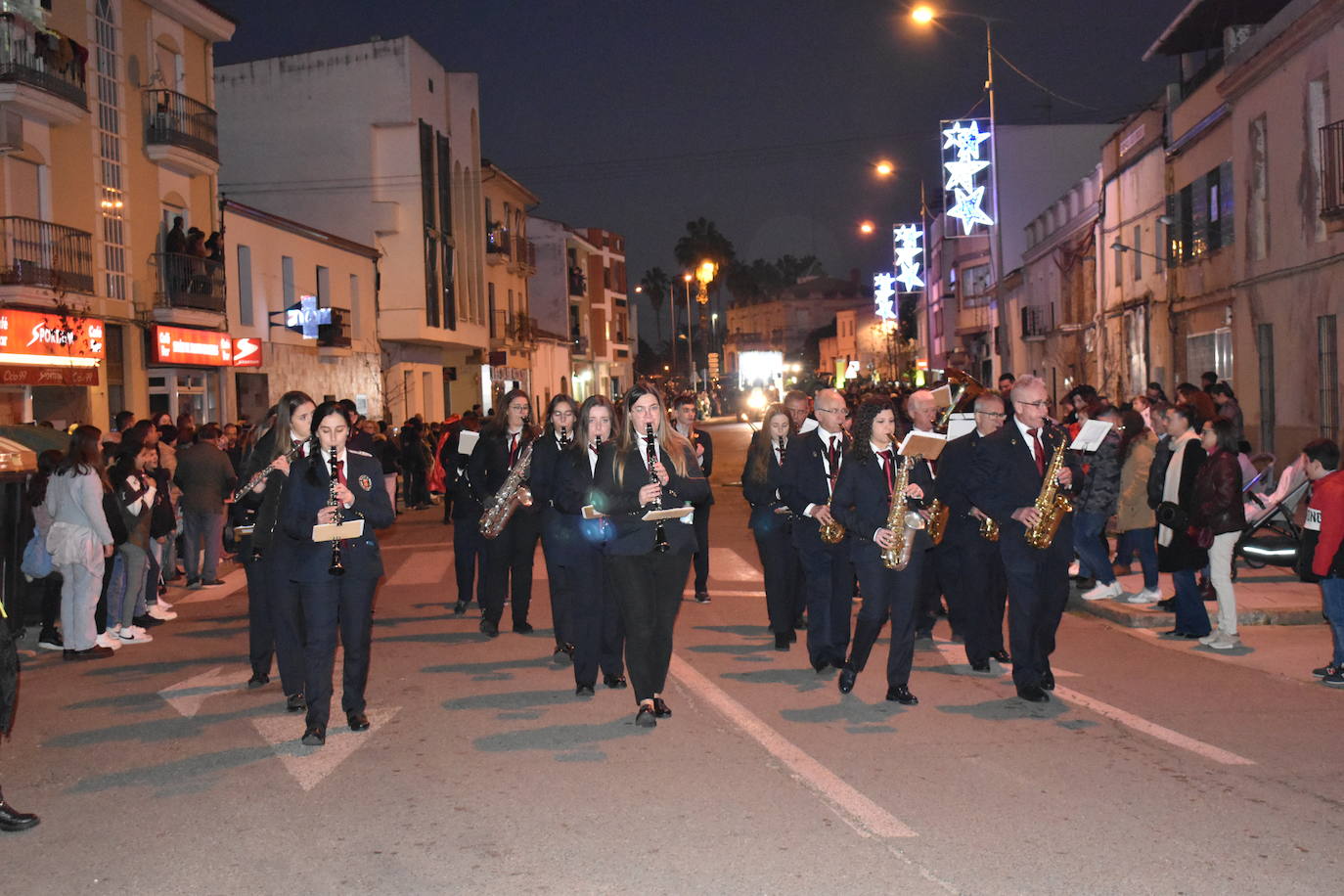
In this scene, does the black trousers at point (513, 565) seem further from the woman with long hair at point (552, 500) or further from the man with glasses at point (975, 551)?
the man with glasses at point (975, 551)

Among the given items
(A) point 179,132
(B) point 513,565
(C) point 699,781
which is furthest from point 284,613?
(A) point 179,132

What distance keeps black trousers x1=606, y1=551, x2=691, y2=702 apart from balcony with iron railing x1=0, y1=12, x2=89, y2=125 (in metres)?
17.4

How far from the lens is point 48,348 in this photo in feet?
71.2

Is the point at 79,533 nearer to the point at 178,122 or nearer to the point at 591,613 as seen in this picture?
the point at 591,613

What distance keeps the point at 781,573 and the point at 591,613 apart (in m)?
2.11

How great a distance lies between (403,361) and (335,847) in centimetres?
3705

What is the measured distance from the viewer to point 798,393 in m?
11.9

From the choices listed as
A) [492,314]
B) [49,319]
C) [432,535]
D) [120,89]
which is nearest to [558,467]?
[432,535]

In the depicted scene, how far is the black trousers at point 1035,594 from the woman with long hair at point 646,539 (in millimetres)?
2132

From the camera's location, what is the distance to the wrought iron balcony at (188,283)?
25500 millimetres

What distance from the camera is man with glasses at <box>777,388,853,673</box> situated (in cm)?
892

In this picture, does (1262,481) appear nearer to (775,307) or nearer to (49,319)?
(49,319)

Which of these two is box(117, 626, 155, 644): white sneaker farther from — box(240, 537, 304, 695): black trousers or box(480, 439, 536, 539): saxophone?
box(480, 439, 536, 539): saxophone

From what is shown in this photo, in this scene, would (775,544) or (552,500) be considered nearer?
(552,500)
